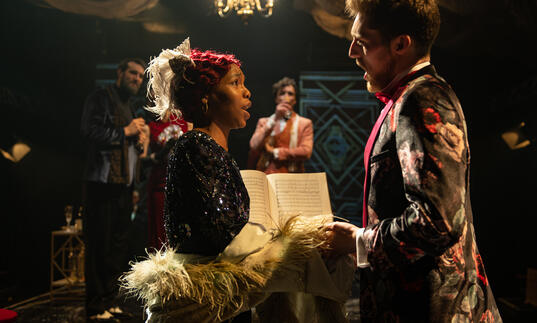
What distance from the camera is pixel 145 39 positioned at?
224 inches

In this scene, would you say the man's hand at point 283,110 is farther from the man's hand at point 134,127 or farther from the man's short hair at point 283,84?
the man's hand at point 134,127

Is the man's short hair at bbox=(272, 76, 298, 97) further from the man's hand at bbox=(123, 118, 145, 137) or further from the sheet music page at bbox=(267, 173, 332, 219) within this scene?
the sheet music page at bbox=(267, 173, 332, 219)

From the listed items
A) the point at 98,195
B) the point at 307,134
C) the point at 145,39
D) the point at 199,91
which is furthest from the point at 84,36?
the point at 199,91

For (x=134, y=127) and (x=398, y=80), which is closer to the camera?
(x=398, y=80)

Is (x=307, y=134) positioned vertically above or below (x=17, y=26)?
below

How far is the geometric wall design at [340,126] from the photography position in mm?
5754

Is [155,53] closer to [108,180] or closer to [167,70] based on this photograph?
[108,180]

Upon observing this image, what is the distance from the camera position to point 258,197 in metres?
1.79

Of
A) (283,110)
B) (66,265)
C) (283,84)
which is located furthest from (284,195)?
(66,265)

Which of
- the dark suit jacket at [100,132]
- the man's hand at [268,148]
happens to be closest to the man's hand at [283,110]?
the man's hand at [268,148]

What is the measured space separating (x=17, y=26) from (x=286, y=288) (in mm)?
4683

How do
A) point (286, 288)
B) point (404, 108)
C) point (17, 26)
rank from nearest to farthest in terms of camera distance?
point (404, 108) < point (286, 288) < point (17, 26)

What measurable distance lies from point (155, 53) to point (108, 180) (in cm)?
205

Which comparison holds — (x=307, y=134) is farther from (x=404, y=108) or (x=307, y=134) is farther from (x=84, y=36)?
(x=404, y=108)
